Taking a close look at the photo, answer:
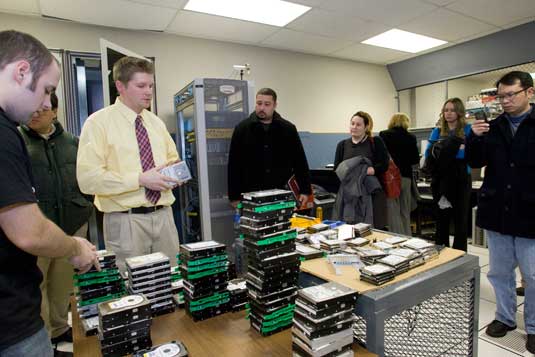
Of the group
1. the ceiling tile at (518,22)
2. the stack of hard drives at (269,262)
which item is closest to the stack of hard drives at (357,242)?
the stack of hard drives at (269,262)

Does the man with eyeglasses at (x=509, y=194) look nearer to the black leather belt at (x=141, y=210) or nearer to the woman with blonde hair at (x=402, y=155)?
the woman with blonde hair at (x=402, y=155)

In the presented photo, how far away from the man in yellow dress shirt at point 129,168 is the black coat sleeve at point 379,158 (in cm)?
222

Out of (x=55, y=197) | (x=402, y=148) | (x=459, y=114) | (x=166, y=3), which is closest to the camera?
(x=55, y=197)

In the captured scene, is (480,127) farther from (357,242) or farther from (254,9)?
(254,9)

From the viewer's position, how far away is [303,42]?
4.73 metres

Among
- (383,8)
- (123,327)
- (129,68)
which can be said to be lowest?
(123,327)

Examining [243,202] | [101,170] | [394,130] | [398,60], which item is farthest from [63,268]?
[398,60]

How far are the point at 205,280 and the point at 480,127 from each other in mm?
2078

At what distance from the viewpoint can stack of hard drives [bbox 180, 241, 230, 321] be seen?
4.09 ft

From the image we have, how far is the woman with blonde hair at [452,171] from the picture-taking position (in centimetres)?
299

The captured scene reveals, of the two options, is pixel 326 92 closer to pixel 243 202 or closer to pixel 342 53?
pixel 342 53

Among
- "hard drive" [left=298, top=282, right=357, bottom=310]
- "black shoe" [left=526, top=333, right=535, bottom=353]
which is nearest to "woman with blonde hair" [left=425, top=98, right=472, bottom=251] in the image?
"black shoe" [left=526, top=333, right=535, bottom=353]

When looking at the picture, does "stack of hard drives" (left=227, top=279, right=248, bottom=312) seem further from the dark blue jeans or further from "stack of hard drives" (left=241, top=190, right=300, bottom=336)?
the dark blue jeans

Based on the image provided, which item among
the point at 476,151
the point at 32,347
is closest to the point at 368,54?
the point at 476,151
